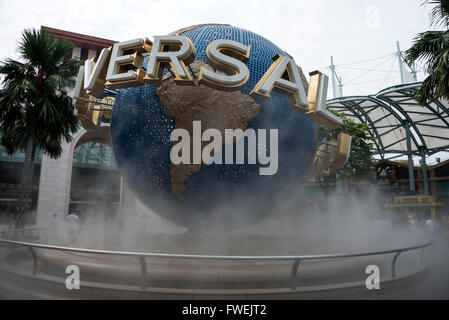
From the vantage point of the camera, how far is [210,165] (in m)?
5.63

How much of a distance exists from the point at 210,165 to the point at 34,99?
9.52m

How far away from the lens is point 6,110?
11336mm

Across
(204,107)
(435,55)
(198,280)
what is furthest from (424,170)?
(198,280)

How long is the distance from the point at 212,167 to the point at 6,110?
31.6ft

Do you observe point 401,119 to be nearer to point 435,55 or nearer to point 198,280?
point 435,55

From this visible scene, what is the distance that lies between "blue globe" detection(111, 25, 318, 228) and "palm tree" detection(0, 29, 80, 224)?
6.78 metres

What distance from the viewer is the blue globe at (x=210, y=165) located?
18.8ft

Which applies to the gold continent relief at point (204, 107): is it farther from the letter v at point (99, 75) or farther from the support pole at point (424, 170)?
the support pole at point (424, 170)

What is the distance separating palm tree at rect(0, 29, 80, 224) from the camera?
1131 centimetres

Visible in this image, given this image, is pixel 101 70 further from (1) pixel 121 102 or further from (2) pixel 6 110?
(2) pixel 6 110

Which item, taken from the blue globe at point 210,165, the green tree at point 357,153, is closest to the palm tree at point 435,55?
the blue globe at point 210,165

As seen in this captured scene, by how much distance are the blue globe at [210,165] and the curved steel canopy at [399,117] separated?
25.4 meters
